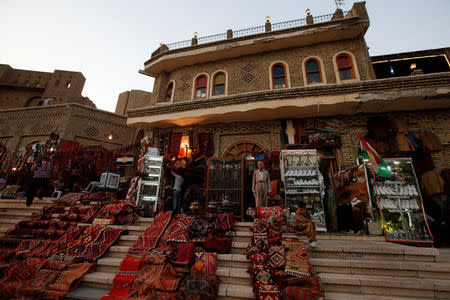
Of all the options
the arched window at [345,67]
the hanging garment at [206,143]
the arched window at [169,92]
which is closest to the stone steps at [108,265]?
the hanging garment at [206,143]

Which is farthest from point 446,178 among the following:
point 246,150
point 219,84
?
Result: point 219,84

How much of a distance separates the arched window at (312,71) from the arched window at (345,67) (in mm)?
899

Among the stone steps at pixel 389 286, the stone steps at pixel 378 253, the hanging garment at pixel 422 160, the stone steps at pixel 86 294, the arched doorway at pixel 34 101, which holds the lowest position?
the stone steps at pixel 86 294

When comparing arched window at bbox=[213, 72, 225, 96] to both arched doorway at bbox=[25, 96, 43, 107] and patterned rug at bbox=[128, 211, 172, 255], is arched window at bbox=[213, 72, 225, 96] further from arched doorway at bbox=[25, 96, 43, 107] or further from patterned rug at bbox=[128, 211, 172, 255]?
arched doorway at bbox=[25, 96, 43, 107]

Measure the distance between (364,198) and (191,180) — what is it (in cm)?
649

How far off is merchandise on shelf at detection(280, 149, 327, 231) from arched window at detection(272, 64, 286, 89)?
4043mm

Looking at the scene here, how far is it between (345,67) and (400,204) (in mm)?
6632

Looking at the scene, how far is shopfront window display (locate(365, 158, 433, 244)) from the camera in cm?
529

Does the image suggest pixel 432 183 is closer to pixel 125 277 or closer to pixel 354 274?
pixel 354 274

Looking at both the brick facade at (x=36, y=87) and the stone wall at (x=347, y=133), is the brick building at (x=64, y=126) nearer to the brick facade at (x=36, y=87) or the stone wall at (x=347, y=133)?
the brick facade at (x=36, y=87)

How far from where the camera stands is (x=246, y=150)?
8914 millimetres

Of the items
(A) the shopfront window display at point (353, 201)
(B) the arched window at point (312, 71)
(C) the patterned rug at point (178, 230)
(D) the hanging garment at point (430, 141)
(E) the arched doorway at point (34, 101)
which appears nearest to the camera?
(C) the patterned rug at point (178, 230)

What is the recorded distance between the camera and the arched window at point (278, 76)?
32.0 ft

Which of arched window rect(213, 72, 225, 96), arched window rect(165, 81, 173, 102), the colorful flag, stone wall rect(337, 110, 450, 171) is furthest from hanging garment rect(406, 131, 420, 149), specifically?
arched window rect(165, 81, 173, 102)
